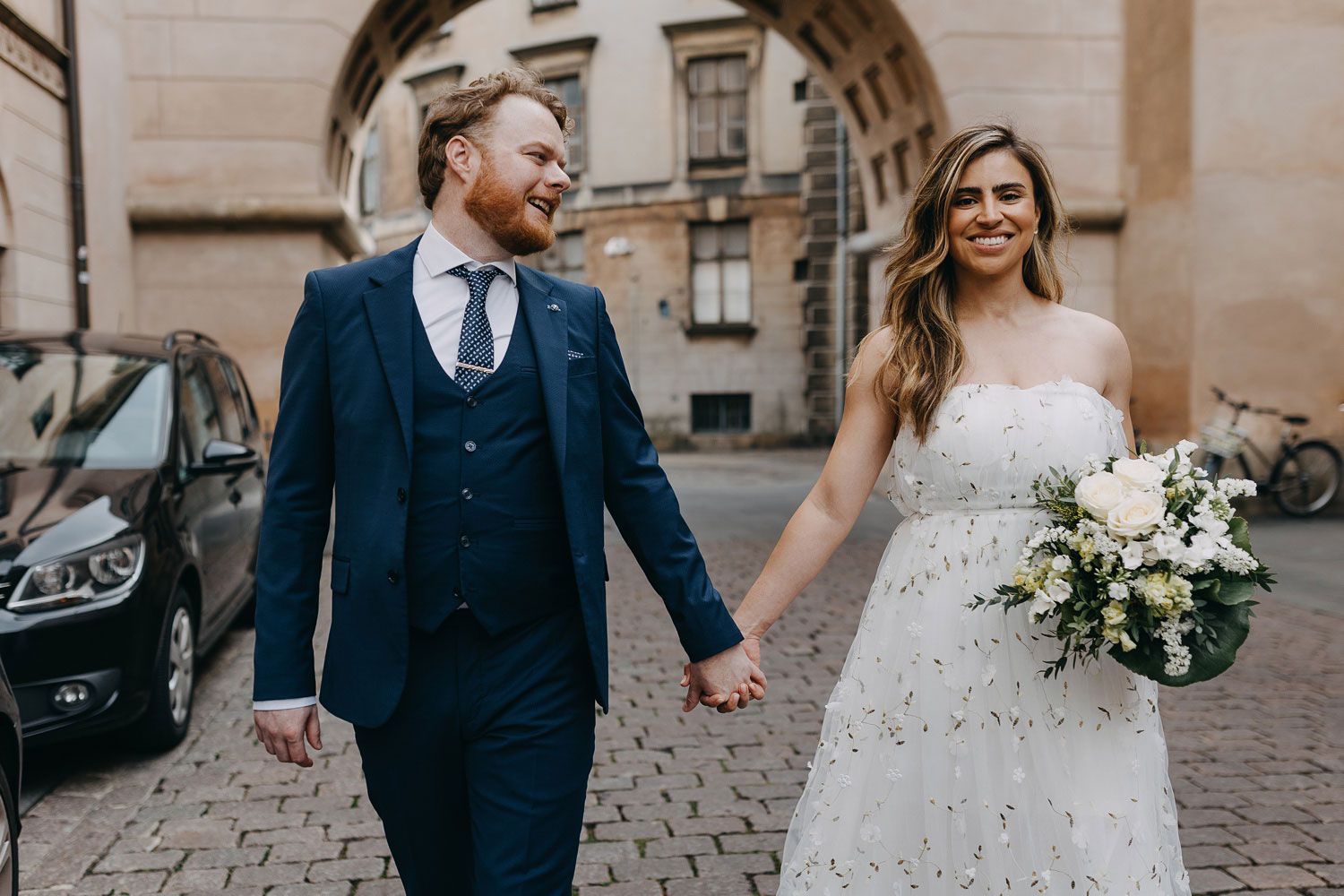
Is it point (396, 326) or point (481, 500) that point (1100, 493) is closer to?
point (481, 500)

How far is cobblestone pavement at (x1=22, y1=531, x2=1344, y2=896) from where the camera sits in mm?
3520

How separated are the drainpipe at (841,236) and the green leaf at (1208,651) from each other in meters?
23.1

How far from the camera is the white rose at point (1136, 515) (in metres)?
2.18

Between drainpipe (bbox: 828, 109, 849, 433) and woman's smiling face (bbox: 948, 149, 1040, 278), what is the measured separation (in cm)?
2267

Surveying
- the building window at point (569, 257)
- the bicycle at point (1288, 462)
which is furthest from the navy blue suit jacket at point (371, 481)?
the building window at point (569, 257)

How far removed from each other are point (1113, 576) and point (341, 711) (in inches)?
57.1

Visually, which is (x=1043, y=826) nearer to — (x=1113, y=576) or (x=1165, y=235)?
(x=1113, y=576)

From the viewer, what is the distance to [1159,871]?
238 cm

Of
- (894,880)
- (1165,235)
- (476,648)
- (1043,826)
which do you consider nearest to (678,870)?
(894,880)

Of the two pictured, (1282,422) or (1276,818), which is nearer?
(1276,818)

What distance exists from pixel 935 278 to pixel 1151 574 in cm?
85

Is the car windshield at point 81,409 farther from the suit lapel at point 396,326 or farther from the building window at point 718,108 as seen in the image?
the building window at point 718,108

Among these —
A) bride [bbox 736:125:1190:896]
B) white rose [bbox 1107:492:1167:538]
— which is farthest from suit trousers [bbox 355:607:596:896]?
white rose [bbox 1107:492:1167:538]

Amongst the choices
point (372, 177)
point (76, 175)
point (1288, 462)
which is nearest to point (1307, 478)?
point (1288, 462)
